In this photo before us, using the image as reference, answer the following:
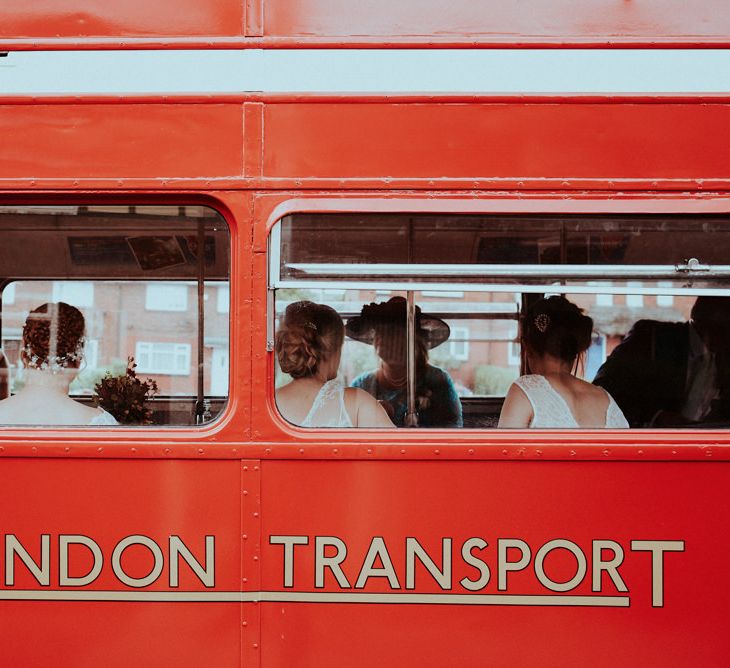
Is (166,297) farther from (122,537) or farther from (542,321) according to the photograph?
(542,321)

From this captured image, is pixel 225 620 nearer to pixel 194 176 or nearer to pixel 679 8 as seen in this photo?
pixel 194 176

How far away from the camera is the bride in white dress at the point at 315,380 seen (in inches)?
89.0

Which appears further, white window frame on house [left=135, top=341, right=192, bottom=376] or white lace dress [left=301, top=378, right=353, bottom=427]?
white window frame on house [left=135, top=341, right=192, bottom=376]

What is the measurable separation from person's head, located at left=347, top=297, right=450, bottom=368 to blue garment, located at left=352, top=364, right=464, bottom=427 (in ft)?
0.23

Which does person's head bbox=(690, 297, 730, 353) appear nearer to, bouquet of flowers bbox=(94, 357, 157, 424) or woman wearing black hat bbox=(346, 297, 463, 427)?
woman wearing black hat bbox=(346, 297, 463, 427)

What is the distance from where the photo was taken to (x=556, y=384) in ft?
7.73

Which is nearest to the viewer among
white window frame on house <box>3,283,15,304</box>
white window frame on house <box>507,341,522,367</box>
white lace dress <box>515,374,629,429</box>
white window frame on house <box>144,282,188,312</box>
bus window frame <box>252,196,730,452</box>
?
bus window frame <box>252,196,730,452</box>

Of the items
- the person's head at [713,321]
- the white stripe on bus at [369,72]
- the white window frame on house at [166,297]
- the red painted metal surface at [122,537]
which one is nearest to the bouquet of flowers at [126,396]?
the white window frame on house at [166,297]

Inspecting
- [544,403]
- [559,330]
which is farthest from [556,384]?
[559,330]

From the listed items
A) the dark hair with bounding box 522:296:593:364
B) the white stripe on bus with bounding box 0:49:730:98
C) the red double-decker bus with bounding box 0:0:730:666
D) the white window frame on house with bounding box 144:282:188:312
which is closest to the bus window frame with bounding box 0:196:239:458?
the red double-decker bus with bounding box 0:0:730:666

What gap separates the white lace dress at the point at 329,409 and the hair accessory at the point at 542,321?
709mm

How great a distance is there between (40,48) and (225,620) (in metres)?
1.80

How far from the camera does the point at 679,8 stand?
7.09ft

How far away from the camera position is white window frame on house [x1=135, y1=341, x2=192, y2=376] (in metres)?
2.69
